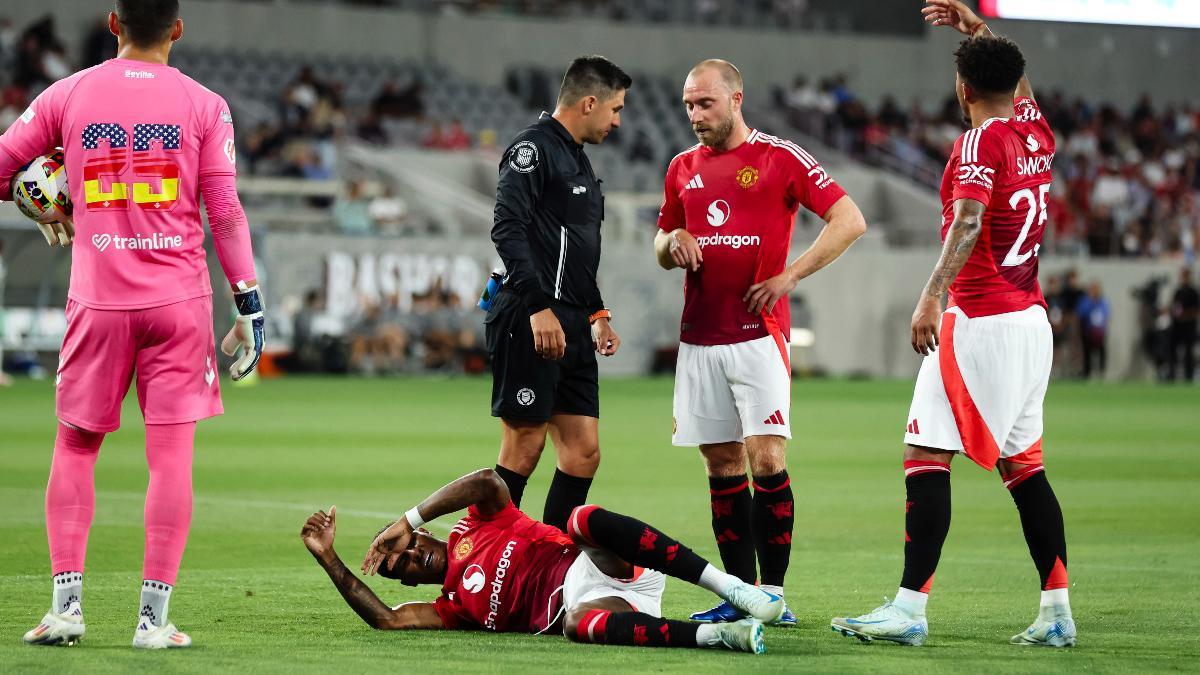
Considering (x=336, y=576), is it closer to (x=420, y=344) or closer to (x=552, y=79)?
(x=420, y=344)

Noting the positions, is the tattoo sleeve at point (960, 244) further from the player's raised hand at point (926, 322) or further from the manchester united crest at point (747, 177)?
the manchester united crest at point (747, 177)

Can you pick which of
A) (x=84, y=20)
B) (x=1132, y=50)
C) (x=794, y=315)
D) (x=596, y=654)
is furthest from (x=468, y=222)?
(x=596, y=654)

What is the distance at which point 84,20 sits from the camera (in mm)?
34469

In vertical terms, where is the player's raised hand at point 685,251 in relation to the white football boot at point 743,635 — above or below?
above

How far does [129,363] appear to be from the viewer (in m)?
5.93

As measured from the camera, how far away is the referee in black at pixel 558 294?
7.32 meters

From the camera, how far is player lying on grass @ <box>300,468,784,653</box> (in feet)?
19.9

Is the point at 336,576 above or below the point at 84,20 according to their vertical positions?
below

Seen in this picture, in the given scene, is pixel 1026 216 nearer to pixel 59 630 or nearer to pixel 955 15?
pixel 955 15

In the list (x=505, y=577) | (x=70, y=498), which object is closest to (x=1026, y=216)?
(x=505, y=577)

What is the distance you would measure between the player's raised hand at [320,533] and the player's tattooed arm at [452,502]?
0.18m

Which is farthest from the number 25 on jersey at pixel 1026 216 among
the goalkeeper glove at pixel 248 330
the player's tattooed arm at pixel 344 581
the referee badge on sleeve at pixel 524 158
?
the goalkeeper glove at pixel 248 330

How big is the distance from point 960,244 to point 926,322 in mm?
341

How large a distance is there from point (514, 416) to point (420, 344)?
74.8 ft
